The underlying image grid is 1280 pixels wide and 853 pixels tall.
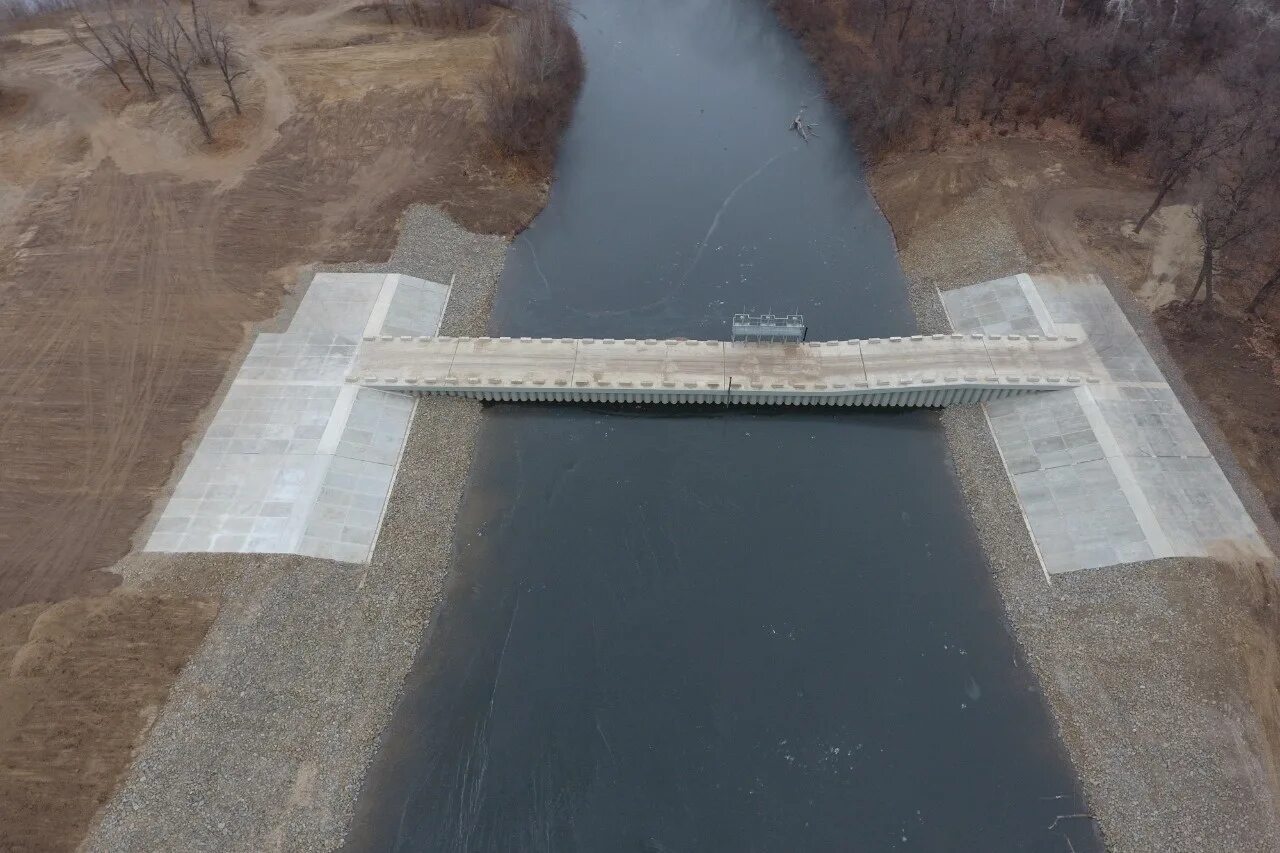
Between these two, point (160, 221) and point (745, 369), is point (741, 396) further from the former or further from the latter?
point (160, 221)

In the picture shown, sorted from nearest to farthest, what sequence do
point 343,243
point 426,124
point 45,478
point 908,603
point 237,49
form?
point 908,603 < point 45,478 < point 343,243 < point 426,124 < point 237,49

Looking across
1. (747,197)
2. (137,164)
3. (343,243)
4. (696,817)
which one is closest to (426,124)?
(343,243)

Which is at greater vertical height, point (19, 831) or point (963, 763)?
point (963, 763)

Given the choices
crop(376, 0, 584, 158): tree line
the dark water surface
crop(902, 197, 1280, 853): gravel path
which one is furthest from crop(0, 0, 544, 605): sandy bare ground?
crop(902, 197, 1280, 853): gravel path

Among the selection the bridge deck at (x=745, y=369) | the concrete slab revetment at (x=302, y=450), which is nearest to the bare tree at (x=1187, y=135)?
the bridge deck at (x=745, y=369)

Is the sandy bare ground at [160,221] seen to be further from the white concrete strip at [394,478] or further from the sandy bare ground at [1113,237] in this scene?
the sandy bare ground at [1113,237]

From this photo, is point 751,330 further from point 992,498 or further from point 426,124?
point 426,124

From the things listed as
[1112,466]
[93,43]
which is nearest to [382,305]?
[1112,466]
